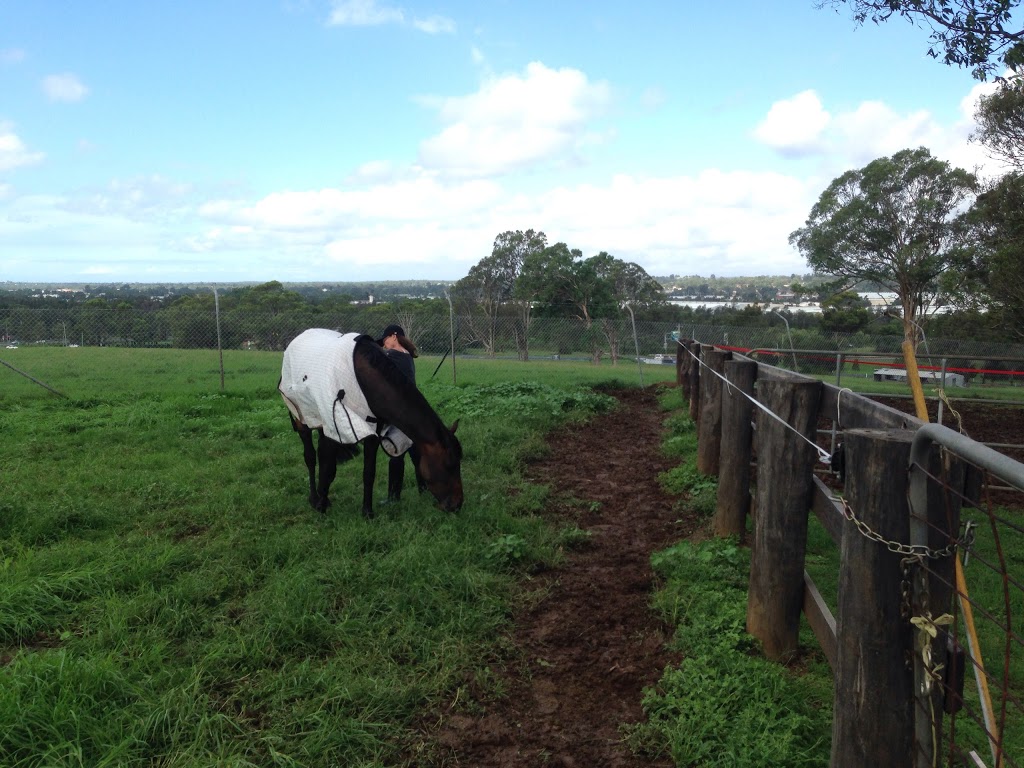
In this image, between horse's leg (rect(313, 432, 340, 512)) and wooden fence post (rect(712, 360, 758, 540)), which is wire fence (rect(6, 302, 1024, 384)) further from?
wooden fence post (rect(712, 360, 758, 540))

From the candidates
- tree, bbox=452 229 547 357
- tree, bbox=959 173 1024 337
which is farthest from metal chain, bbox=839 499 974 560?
tree, bbox=452 229 547 357

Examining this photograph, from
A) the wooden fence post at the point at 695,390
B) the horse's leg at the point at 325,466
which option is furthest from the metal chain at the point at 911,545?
the wooden fence post at the point at 695,390

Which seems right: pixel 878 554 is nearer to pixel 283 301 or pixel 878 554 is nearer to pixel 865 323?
pixel 283 301

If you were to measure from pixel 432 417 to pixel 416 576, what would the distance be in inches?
60.5

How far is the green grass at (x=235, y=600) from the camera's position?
2.63 meters

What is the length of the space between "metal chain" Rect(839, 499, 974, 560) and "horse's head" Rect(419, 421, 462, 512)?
3471 millimetres

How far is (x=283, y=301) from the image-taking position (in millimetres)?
15992

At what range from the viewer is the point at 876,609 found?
192cm

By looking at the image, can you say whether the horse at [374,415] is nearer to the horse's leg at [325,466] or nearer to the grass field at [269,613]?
the horse's leg at [325,466]

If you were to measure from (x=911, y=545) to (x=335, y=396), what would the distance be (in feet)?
13.3

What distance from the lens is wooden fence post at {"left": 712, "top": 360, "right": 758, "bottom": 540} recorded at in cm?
459

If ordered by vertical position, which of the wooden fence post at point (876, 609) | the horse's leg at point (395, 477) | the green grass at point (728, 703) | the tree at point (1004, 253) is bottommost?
the green grass at point (728, 703)

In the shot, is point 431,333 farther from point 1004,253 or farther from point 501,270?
point 501,270

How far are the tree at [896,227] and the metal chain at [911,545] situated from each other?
27.6m
